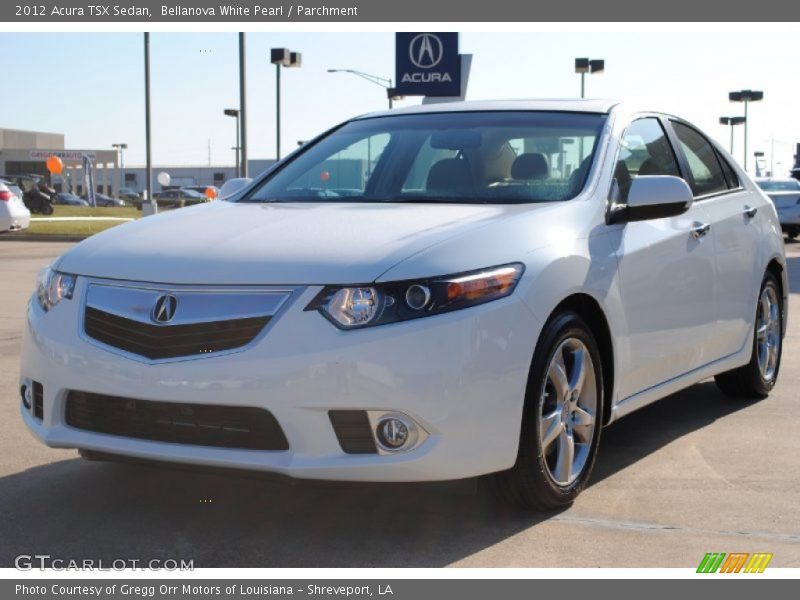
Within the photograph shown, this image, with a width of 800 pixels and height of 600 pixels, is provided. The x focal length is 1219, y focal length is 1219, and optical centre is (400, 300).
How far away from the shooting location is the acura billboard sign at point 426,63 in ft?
86.3

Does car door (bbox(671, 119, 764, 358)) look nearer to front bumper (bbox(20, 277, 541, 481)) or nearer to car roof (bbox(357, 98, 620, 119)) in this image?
car roof (bbox(357, 98, 620, 119))

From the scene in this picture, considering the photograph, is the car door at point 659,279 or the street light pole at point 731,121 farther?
the street light pole at point 731,121

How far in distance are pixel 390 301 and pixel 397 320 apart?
8 cm

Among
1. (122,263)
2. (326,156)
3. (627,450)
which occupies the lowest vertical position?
(627,450)

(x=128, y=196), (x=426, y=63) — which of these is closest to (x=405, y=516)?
(x=426, y=63)

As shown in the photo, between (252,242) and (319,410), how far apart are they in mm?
745

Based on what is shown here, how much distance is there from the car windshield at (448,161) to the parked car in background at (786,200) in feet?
70.9

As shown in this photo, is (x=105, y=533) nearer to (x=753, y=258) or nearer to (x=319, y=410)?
(x=319, y=410)

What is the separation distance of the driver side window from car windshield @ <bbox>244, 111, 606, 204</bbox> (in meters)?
0.18

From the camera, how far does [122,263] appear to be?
4.43m

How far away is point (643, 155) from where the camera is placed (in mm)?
5770

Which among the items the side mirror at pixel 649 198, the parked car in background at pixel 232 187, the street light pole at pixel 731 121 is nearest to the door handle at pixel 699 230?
the side mirror at pixel 649 198

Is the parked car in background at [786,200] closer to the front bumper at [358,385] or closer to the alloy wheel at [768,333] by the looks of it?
the alloy wheel at [768,333]
